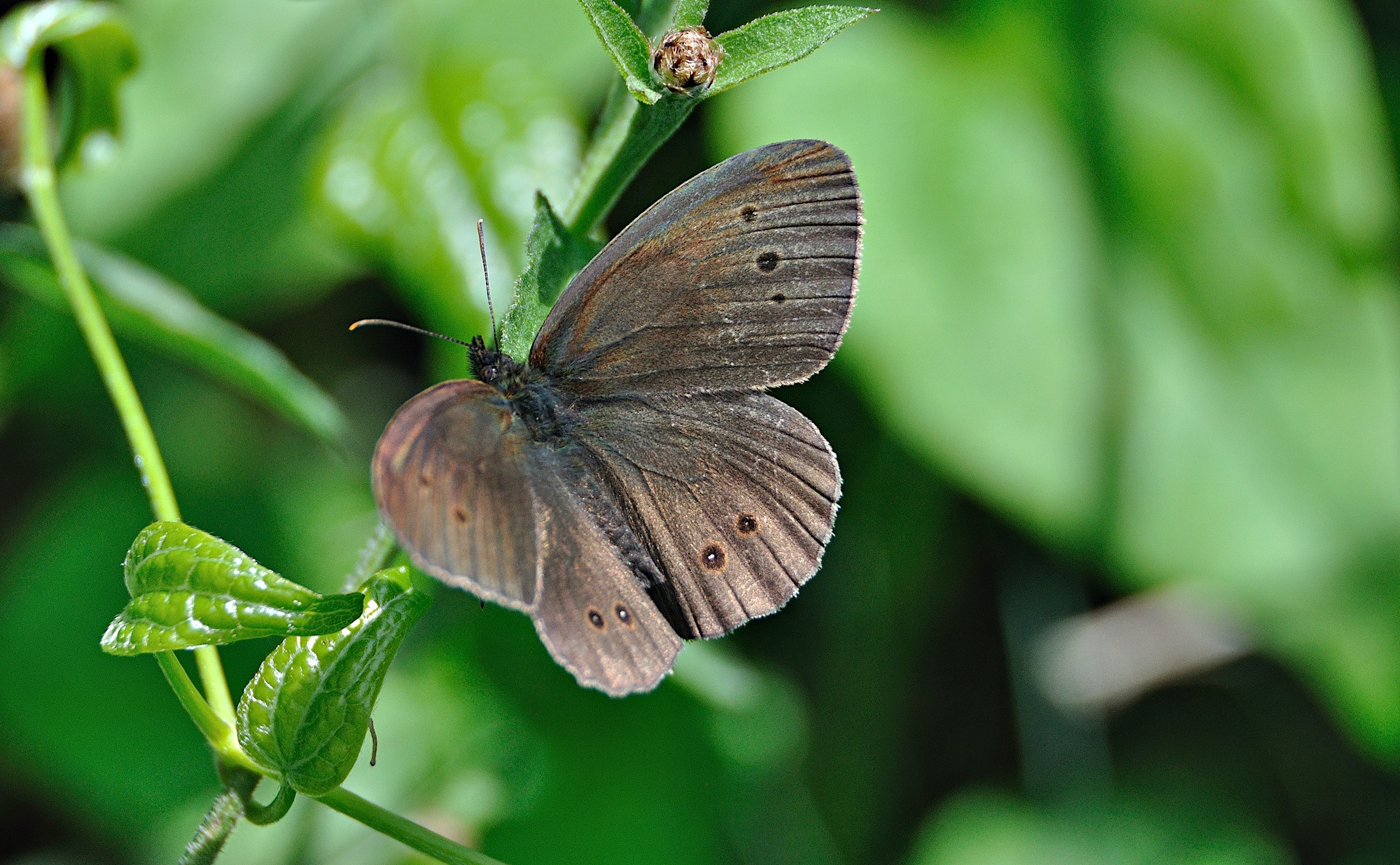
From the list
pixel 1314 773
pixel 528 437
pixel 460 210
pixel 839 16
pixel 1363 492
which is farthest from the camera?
pixel 1314 773

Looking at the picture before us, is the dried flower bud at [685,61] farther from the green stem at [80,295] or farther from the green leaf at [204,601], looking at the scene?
the green stem at [80,295]

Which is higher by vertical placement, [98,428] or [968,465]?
[98,428]

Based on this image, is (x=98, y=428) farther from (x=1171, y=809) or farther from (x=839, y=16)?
(x=1171, y=809)

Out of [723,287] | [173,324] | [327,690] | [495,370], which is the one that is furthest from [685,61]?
[173,324]

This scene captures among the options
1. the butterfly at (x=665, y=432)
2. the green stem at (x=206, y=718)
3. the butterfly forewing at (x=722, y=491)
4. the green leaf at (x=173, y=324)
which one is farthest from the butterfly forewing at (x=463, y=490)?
the green leaf at (x=173, y=324)

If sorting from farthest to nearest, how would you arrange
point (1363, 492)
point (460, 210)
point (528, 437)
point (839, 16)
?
point (1363, 492) → point (460, 210) → point (528, 437) → point (839, 16)

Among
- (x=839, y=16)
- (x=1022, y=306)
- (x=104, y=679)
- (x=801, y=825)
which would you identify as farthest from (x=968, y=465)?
(x=104, y=679)
